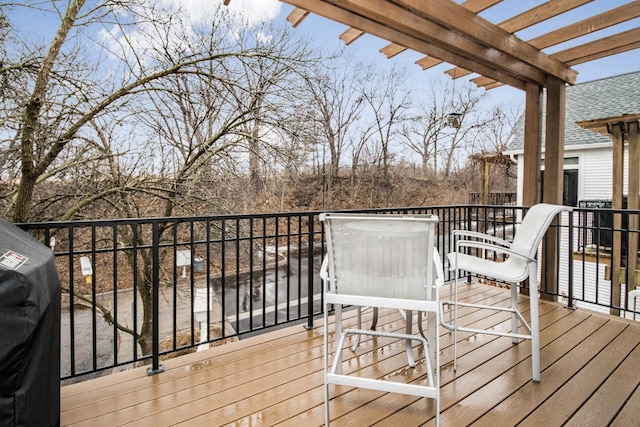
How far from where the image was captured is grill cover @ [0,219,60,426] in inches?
43.9

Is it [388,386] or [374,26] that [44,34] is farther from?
[388,386]

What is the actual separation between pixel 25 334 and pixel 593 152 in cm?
1102

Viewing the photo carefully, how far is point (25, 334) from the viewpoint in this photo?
1.16m

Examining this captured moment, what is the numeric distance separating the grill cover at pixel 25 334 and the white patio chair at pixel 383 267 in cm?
112

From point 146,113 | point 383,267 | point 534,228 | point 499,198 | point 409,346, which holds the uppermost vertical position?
point 146,113

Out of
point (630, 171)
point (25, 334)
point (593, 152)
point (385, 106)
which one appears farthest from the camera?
point (385, 106)

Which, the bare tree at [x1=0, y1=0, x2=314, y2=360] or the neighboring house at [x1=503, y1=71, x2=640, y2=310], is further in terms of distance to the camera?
the neighboring house at [x1=503, y1=71, x2=640, y2=310]

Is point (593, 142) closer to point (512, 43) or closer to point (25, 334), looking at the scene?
point (512, 43)

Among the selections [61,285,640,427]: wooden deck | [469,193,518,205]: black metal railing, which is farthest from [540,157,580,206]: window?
[61,285,640,427]: wooden deck

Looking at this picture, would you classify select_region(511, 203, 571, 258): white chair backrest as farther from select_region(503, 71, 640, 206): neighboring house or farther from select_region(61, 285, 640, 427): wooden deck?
select_region(503, 71, 640, 206): neighboring house

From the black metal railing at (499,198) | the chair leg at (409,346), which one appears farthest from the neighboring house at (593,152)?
the chair leg at (409,346)

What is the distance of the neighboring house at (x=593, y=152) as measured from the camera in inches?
333

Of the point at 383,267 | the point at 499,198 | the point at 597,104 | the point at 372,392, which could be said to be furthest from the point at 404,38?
the point at 499,198

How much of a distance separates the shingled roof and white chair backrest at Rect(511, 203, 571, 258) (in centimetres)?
798
